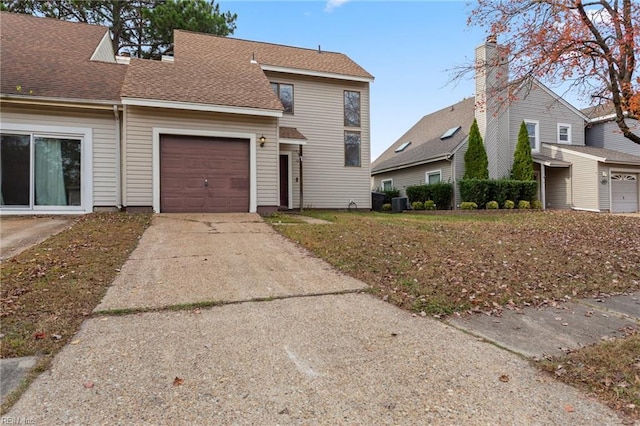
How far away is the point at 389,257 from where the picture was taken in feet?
19.8

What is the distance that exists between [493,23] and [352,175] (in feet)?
25.0

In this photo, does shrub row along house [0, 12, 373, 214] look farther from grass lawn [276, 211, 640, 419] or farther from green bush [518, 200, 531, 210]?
green bush [518, 200, 531, 210]

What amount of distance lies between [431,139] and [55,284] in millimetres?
19660

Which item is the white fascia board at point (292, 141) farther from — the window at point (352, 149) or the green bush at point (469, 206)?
the green bush at point (469, 206)

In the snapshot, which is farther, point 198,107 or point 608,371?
point 198,107

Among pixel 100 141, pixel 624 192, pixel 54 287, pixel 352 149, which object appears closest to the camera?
pixel 54 287

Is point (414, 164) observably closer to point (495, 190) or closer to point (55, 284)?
point (495, 190)

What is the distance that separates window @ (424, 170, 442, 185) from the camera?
60.8 feet

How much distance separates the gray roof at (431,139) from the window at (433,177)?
27.6 inches

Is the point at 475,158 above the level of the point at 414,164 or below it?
below

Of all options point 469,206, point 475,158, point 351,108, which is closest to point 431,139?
point 475,158

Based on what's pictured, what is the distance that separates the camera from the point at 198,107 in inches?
386

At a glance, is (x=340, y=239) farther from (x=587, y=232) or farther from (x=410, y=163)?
(x=410, y=163)

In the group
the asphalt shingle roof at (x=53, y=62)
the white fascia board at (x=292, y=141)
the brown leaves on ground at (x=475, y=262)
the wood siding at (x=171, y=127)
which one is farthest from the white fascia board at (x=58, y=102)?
the brown leaves on ground at (x=475, y=262)
